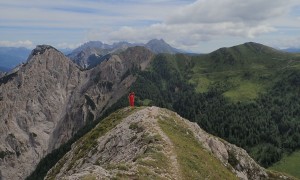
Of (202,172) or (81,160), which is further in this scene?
(81,160)

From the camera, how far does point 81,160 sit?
80375 mm

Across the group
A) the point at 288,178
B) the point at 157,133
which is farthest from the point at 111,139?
the point at 288,178

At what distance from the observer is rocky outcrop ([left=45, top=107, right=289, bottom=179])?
52.7 m

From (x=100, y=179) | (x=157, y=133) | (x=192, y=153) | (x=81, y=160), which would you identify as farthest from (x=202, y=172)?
(x=81, y=160)

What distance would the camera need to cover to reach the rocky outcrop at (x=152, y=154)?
173 feet

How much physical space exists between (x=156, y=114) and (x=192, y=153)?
64.9 ft

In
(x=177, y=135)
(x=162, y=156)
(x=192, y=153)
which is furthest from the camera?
Result: (x=177, y=135)

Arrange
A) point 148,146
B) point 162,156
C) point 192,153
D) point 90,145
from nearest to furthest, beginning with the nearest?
point 162,156
point 148,146
point 192,153
point 90,145

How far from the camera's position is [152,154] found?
199 feet

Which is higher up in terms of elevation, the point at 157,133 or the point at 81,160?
the point at 157,133

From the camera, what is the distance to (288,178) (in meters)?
101

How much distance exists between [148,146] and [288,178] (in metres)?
54.4

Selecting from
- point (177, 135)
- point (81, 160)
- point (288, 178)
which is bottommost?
point (288, 178)

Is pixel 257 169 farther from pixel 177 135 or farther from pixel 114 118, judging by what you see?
pixel 114 118
